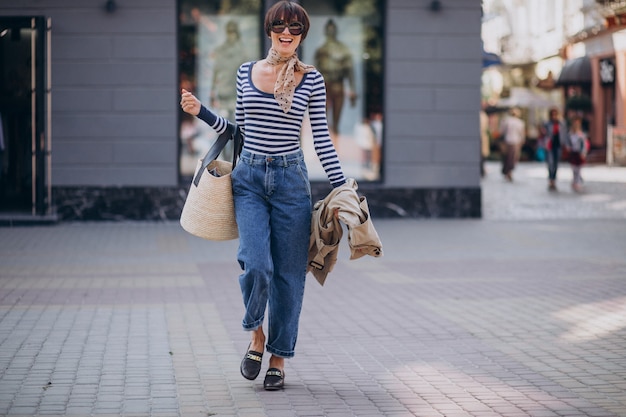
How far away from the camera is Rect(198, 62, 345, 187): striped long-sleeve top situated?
18.8 feet

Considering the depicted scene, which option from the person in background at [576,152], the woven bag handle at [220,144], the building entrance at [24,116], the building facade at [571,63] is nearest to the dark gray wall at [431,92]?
the building entrance at [24,116]

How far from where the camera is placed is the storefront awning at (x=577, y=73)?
127 ft

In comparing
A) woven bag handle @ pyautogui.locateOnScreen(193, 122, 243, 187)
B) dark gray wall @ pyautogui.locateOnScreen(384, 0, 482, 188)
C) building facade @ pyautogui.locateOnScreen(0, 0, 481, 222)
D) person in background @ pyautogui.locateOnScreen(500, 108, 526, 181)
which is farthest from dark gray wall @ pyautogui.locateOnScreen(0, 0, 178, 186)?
person in background @ pyautogui.locateOnScreen(500, 108, 526, 181)

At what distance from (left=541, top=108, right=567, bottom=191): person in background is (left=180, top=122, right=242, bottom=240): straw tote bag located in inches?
713

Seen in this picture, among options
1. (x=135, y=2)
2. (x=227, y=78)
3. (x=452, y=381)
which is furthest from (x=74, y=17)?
(x=452, y=381)

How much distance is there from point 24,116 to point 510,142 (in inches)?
573

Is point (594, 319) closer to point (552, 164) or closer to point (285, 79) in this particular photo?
point (285, 79)

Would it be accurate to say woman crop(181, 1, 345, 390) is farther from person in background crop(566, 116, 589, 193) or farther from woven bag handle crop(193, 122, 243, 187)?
person in background crop(566, 116, 589, 193)

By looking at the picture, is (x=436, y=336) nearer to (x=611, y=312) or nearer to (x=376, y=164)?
(x=611, y=312)

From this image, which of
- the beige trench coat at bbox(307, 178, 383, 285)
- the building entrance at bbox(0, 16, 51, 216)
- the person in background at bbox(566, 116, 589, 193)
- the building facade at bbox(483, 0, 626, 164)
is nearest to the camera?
the beige trench coat at bbox(307, 178, 383, 285)

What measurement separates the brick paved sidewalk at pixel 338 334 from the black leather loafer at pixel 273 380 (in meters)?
0.08

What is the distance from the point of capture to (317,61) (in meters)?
16.3

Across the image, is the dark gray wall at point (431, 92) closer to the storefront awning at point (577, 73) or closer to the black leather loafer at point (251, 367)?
the black leather loafer at point (251, 367)

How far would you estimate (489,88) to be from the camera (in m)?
57.7
